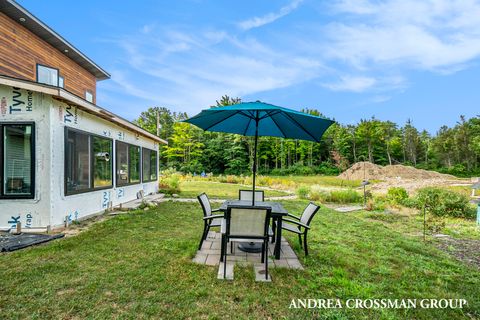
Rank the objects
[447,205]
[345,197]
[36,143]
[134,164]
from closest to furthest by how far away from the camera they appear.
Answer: [36,143], [447,205], [134,164], [345,197]

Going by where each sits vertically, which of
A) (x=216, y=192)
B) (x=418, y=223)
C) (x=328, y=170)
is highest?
(x=328, y=170)

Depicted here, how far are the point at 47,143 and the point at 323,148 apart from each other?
38.6m

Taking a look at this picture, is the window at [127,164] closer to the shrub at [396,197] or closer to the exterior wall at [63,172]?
the exterior wall at [63,172]

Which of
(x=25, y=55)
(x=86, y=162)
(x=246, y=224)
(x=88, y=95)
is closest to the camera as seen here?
(x=246, y=224)

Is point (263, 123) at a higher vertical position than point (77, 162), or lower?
higher

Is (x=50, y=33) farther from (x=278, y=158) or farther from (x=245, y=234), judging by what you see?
(x=278, y=158)

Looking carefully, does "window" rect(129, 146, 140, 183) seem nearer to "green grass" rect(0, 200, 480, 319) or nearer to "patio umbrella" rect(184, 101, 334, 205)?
"green grass" rect(0, 200, 480, 319)

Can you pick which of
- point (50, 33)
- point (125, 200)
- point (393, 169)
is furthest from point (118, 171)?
point (393, 169)

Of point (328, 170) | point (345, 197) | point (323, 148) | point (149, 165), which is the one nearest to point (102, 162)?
point (149, 165)

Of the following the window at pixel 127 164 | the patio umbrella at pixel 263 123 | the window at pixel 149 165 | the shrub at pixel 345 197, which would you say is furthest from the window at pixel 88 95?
the shrub at pixel 345 197

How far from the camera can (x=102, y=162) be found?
20.9 feet

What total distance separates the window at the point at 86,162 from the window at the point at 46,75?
3635mm

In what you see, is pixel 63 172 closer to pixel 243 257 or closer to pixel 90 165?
pixel 90 165

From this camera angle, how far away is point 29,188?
4504 millimetres
